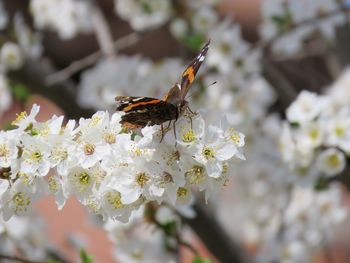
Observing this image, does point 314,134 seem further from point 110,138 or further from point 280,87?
point 110,138

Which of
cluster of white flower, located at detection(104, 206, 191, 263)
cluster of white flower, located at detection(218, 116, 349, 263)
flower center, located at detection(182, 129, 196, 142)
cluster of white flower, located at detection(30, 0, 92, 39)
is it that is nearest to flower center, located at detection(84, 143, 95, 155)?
flower center, located at detection(182, 129, 196, 142)

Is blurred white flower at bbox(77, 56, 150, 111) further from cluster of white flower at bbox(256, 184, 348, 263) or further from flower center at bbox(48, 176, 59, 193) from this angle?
flower center at bbox(48, 176, 59, 193)

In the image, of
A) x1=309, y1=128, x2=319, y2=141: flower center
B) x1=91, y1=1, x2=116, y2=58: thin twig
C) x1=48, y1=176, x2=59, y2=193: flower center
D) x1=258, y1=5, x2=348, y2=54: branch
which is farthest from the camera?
x1=91, y1=1, x2=116, y2=58: thin twig

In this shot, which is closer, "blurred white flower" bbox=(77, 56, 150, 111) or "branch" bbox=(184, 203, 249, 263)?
"branch" bbox=(184, 203, 249, 263)

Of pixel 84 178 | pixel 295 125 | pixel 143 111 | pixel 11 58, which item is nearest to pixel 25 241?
pixel 11 58

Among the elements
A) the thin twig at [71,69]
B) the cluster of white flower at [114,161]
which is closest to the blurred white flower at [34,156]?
the cluster of white flower at [114,161]
